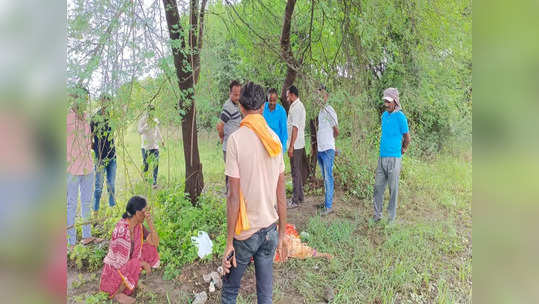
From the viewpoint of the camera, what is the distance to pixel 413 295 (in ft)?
9.30

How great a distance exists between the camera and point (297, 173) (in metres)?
3.69

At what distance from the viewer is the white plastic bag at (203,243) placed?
2.79 m

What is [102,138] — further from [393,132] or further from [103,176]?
[393,132]

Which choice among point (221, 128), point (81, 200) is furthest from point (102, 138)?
point (221, 128)

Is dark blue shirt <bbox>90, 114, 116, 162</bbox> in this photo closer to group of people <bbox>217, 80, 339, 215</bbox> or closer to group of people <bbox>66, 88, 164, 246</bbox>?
group of people <bbox>66, 88, 164, 246</bbox>

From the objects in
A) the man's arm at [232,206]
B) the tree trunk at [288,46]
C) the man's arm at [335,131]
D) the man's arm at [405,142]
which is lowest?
the man's arm at [232,206]

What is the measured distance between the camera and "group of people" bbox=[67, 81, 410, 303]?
6.07 feet

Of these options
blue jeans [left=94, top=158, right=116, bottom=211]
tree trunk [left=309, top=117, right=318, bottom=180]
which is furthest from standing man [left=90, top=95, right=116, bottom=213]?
tree trunk [left=309, top=117, right=318, bottom=180]

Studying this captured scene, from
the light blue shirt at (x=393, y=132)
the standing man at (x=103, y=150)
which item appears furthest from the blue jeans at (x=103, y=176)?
the light blue shirt at (x=393, y=132)

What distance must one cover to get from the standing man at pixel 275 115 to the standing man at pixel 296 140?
4.0 inches

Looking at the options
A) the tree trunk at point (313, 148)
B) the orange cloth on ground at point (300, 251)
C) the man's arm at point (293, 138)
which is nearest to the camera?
the orange cloth on ground at point (300, 251)

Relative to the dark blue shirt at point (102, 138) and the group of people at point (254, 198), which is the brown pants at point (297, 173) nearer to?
the group of people at point (254, 198)

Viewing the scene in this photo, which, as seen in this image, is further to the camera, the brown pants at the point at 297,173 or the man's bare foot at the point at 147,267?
the brown pants at the point at 297,173
